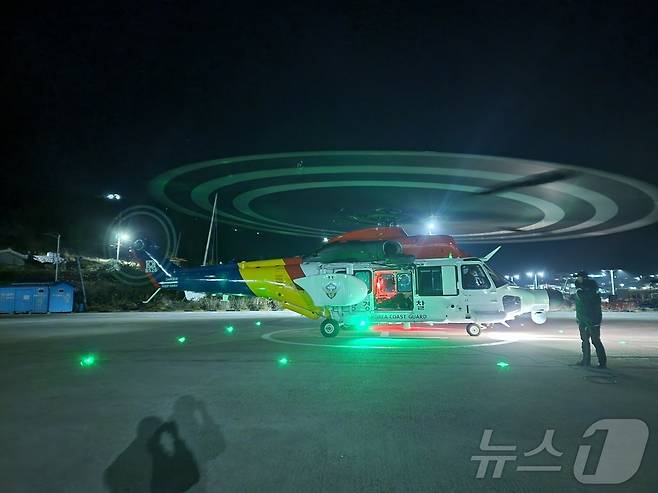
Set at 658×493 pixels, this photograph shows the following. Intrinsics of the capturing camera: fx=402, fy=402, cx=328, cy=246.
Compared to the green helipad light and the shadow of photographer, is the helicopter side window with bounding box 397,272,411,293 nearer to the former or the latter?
the green helipad light

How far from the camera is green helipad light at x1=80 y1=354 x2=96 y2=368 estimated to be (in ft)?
26.0

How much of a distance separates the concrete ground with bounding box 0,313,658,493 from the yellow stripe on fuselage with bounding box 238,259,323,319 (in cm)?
418

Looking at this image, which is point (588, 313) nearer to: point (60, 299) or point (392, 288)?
point (392, 288)

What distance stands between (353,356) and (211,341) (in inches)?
187

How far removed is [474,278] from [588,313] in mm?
4438

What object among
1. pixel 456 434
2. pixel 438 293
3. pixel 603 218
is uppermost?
pixel 603 218

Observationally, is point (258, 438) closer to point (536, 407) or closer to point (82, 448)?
point (82, 448)

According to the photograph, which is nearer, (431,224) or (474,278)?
(474,278)

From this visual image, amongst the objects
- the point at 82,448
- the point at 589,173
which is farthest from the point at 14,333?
the point at 589,173

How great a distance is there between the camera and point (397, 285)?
40.5 ft

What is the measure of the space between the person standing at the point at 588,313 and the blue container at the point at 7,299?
33.7m

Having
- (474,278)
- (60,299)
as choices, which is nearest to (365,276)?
(474,278)

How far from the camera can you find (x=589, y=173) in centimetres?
1270

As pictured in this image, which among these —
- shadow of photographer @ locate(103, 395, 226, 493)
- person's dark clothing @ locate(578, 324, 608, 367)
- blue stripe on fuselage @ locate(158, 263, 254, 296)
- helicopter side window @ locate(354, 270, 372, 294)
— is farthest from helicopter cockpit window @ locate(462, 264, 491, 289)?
shadow of photographer @ locate(103, 395, 226, 493)
